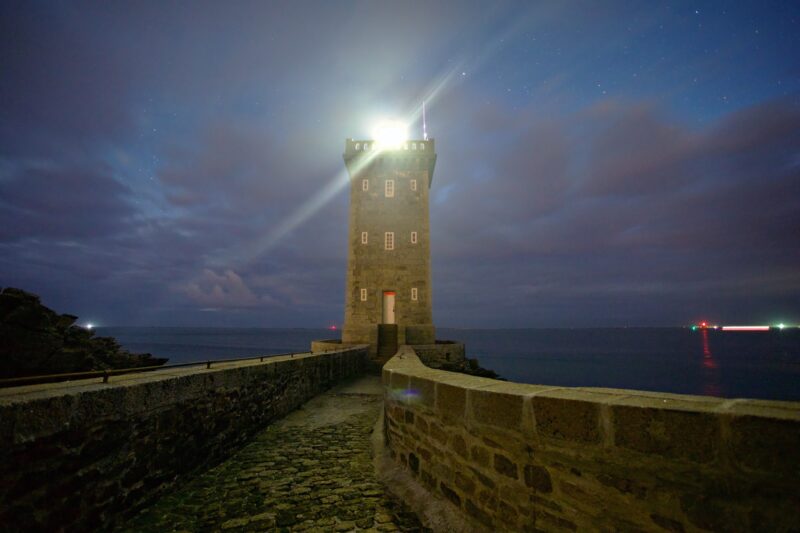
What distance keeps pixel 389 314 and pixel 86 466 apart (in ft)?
66.2

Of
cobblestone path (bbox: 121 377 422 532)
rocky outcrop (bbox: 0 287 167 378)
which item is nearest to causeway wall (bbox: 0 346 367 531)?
cobblestone path (bbox: 121 377 422 532)

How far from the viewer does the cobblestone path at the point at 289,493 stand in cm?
385

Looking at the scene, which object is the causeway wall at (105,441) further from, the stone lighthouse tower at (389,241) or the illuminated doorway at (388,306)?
the illuminated doorway at (388,306)

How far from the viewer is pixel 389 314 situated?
23.6 meters

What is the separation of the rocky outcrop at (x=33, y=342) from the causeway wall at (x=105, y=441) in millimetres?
18268

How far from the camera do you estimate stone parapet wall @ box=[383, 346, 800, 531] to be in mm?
1795

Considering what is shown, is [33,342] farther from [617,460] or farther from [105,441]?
[617,460]

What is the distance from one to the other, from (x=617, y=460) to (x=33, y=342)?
25.2 m

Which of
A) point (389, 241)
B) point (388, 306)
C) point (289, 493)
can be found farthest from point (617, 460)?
point (388, 306)

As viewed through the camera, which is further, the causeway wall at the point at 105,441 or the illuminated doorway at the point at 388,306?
the illuminated doorway at the point at 388,306

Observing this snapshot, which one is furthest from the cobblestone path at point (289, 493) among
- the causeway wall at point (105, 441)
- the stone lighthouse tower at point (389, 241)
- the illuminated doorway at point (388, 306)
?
the illuminated doorway at point (388, 306)

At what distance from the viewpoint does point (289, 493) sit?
4.53 meters

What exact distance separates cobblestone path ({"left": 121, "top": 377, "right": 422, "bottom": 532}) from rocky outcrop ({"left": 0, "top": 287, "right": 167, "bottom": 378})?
18.4 metres

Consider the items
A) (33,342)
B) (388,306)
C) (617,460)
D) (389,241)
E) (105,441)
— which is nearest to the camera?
(617,460)
